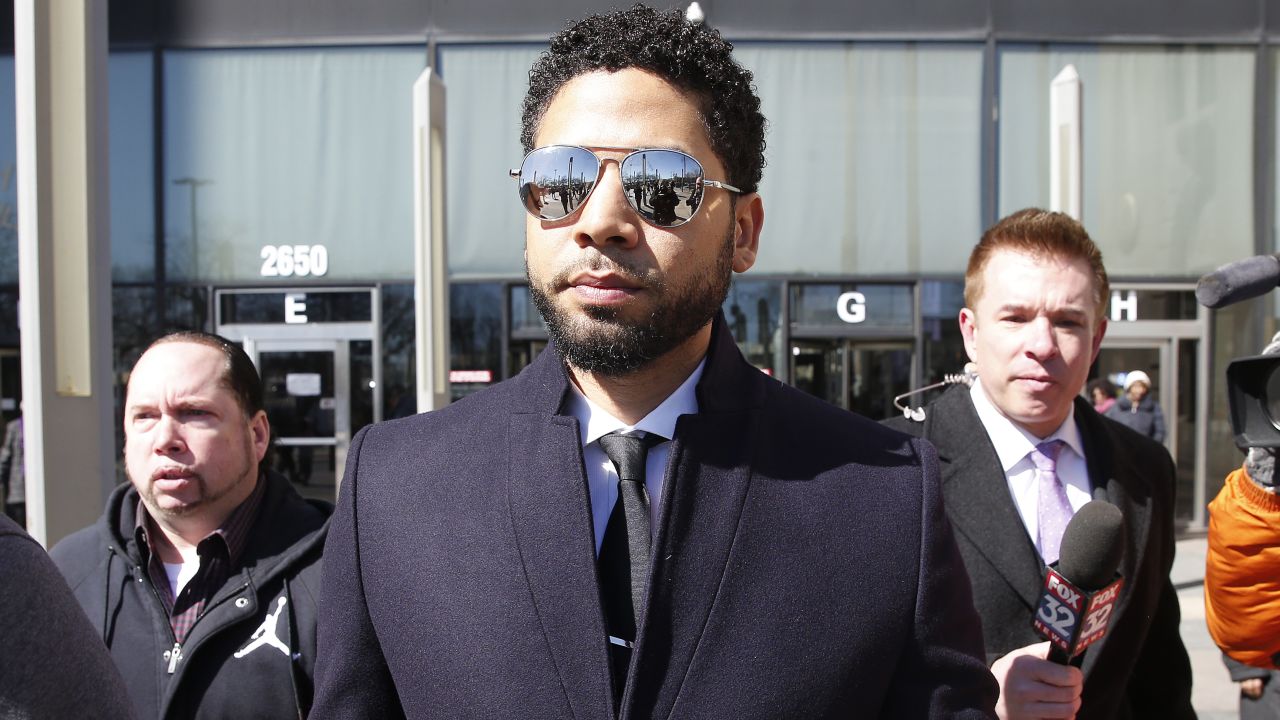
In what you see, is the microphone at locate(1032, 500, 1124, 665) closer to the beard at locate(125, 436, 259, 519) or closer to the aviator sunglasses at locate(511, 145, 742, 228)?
the aviator sunglasses at locate(511, 145, 742, 228)

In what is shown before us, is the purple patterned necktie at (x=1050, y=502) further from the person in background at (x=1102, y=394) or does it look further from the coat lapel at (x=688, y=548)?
the person in background at (x=1102, y=394)

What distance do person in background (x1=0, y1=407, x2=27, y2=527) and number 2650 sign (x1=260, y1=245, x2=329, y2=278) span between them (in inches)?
110

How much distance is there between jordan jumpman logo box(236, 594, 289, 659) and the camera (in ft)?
8.15

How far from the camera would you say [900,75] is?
11406mm

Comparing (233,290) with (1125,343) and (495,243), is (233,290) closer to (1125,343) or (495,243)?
(495,243)

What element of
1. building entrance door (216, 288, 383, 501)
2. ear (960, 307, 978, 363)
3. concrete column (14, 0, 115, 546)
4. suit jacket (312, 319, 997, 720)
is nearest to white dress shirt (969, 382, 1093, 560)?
ear (960, 307, 978, 363)

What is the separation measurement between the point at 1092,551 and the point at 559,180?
3.30ft

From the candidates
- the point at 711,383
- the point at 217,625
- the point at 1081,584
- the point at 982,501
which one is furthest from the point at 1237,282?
the point at 217,625

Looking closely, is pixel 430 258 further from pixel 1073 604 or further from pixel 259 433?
pixel 1073 604

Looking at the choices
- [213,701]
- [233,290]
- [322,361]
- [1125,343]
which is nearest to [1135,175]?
[1125,343]

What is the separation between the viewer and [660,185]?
4.73 ft

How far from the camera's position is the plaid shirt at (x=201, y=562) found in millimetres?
2564

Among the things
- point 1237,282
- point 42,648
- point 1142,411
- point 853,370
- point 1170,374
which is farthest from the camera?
point 1170,374

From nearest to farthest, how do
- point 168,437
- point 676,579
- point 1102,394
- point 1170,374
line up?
point 676,579 < point 168,437 < point 1102,394 < point 1170,374
